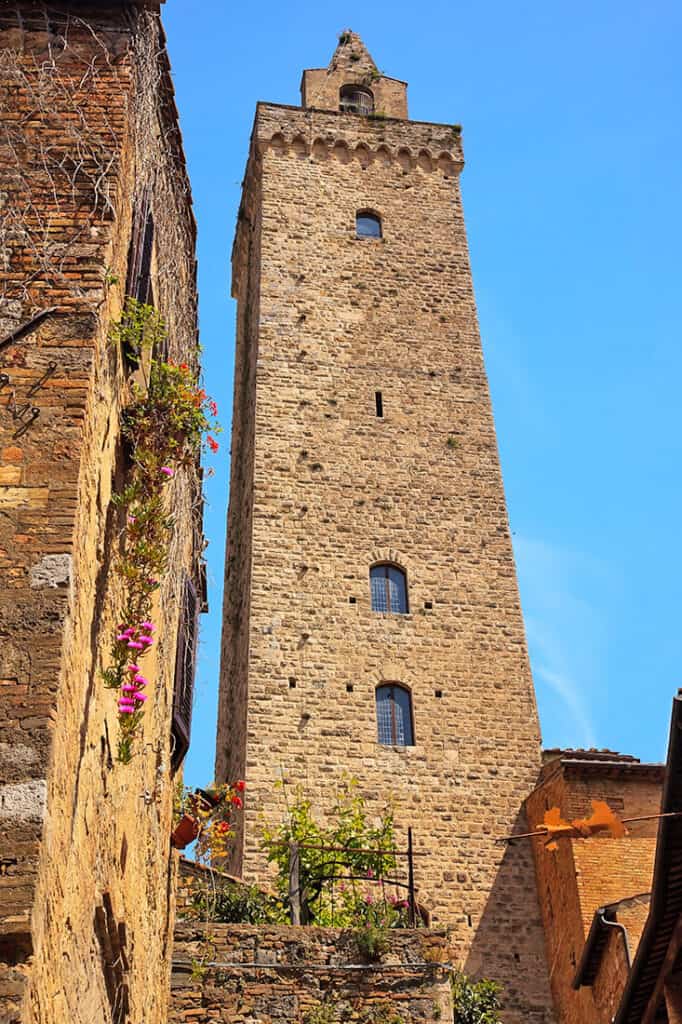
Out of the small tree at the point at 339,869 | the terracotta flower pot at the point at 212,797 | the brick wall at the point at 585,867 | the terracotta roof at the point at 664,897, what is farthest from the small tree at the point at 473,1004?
the terracotta roof at the point at 664,897

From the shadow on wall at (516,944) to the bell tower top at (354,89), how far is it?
650 inches

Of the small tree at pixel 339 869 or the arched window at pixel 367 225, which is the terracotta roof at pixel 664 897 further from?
the arched window at pixel 367 225

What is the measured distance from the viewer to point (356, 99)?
26562 millimetres

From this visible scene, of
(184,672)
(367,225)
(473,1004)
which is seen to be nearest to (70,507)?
(184,672)

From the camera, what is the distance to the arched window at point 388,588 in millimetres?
18969

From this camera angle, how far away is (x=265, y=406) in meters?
20.4

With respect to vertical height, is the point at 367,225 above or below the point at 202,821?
above

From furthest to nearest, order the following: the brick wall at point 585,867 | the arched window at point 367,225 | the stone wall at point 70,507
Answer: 1. the arched window at point 367,225
2. the brick wall at point 585,867
3. the stone wall at point 70,507

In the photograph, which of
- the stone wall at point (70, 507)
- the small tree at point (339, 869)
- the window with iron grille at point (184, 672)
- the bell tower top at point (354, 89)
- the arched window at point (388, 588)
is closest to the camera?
the stone wall at point (70, 507)

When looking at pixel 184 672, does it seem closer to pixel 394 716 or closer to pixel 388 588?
pixel 394 716

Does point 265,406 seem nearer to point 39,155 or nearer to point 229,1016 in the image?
point 229,1016

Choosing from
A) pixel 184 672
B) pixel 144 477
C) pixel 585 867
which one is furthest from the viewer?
pixel 585 867

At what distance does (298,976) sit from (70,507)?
691 cm

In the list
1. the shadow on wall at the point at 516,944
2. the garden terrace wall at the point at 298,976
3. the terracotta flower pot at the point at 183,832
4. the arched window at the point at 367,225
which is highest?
the arched window at the point at 367,225
